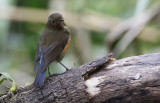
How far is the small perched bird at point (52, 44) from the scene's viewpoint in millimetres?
3732

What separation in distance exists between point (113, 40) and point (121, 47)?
19 cm

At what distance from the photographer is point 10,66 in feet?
21.6

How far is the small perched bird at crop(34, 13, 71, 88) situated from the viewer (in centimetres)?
373

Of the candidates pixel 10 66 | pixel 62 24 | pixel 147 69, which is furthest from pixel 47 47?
pixel 10 66

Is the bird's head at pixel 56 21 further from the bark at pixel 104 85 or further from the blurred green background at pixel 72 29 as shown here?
the blurred green background at pixel 72 29

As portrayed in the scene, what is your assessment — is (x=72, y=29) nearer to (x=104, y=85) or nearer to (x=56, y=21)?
(x=56, y=21)

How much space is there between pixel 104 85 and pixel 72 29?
12.2ft

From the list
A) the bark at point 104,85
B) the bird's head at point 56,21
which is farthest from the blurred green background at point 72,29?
the bark at point 104,85

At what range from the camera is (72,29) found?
264 inches

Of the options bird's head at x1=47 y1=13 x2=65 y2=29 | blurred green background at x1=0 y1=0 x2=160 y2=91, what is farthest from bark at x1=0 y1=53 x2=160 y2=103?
blurred green background at x1=0 y1=0 x2=160 y2=91

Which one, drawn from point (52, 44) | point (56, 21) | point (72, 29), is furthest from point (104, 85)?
point (72, 29)

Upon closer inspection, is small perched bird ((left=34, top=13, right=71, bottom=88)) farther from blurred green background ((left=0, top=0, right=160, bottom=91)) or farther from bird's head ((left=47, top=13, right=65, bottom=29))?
blurred green background ((left=0, top=0, right=160, bottom=91))

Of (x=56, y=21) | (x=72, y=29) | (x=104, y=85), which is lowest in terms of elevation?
(x=104, y=85)

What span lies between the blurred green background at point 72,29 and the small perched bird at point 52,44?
1469 mm
